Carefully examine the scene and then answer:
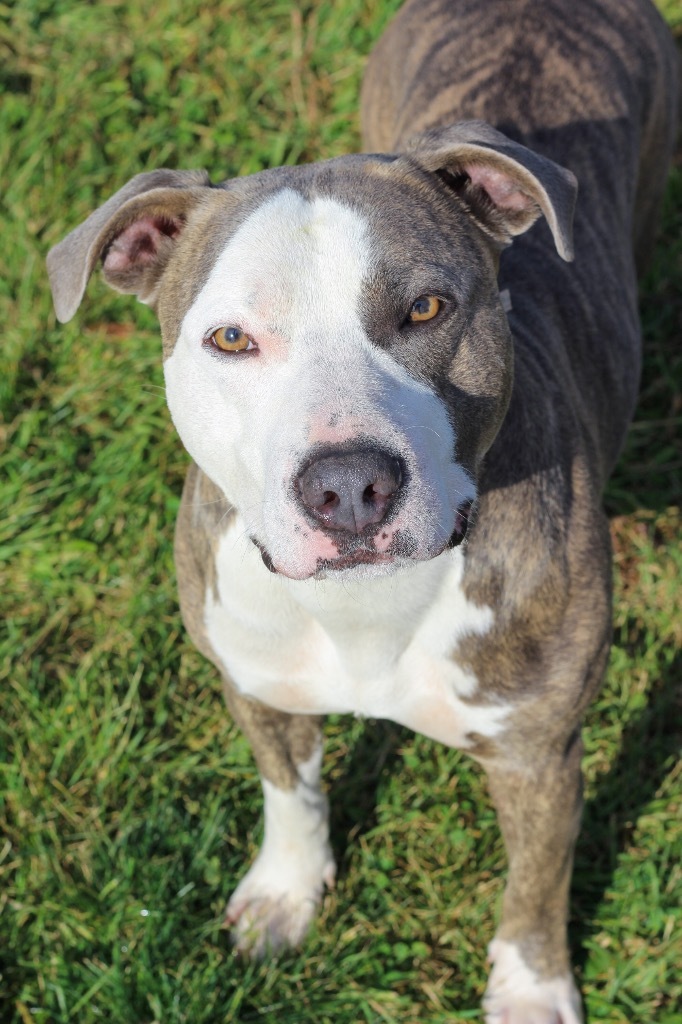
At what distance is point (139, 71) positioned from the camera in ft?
18.0

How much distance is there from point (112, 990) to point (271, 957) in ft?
1.45

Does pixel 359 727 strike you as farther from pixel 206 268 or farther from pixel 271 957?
pixel 206 268

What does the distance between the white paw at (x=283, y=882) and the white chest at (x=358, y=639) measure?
0.62 metres

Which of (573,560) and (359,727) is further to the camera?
(359,727)

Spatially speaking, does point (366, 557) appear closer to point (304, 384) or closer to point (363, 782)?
point (304, 384)

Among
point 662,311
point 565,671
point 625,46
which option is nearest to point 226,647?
point 565,671

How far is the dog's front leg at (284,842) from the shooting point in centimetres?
341

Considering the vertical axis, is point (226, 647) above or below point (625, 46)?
below

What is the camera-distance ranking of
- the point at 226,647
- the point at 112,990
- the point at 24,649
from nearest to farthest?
the point at 226,647 < the point at 112,990 < the point at 24,649

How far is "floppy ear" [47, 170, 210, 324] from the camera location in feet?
8.68

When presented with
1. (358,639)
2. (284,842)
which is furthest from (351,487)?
(284,842)

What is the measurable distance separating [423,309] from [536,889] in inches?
64.6

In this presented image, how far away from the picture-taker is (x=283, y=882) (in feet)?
12.0

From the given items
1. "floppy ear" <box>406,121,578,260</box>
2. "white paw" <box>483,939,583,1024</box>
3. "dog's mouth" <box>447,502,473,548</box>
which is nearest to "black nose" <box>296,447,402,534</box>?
"dog's mouth" <box>447,502,473,548</box>
